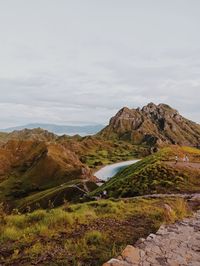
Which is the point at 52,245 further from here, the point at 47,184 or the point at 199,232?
the point at 47,184

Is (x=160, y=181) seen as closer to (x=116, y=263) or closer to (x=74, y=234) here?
(x=74, y=234)

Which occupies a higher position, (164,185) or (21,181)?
(164,185)

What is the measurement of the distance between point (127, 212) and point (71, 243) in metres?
6.18

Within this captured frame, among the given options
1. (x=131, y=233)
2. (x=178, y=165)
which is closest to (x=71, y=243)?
(x=131, y=233)

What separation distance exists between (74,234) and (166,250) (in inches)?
150

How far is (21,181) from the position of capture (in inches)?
4225

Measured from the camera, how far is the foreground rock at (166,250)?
10211 mm

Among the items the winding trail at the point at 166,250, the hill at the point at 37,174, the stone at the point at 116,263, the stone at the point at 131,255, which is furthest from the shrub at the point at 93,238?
the hill at the point at 37,174

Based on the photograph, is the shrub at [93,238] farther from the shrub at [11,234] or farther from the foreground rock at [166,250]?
the shrub at [11,234]

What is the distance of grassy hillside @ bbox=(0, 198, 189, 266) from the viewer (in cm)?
1133

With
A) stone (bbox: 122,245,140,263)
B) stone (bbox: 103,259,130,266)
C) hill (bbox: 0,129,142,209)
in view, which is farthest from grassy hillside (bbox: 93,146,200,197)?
stone (bbox: 103,259,130,266)

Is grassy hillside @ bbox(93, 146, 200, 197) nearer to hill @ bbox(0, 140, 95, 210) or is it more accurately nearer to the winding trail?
the winding trail

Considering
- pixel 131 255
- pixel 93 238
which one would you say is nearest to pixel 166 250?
pixel 131 255

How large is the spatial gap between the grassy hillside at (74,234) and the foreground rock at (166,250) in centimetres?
77
